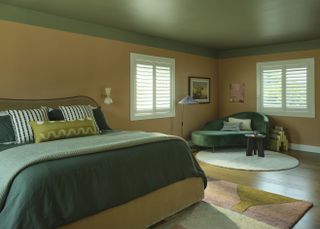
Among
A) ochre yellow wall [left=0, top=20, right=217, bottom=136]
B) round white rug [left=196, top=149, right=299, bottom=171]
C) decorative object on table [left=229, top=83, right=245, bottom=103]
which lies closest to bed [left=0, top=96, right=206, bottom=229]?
ochre yellow wall [left=0, top=20, right=217, bottom=136]

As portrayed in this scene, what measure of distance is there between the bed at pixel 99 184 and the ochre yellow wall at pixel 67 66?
1.35 metres

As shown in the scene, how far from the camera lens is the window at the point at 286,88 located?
6.17 metres

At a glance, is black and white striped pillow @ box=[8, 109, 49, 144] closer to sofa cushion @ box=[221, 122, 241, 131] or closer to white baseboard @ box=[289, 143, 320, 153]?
sofa cushion @ box=[221, 122, 241, 131]

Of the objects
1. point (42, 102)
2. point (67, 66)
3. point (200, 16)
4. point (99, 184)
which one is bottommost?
point (99, 184)

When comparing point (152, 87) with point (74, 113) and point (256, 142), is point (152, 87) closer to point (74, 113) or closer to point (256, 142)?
point (74, 113)

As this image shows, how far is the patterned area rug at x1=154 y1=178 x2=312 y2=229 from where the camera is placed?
2.78m

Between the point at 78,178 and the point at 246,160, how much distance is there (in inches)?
155

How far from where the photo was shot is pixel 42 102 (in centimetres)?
404

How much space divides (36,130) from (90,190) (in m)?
1.32

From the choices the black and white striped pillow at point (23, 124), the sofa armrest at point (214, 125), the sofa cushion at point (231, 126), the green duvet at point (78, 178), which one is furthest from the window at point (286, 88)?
the black and white striped pillow at point (23, 124)

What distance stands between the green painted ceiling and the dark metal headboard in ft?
4.32

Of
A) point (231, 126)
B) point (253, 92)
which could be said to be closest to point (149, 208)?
point (231, 126)

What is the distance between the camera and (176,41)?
6238mm

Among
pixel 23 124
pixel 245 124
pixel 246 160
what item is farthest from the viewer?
pixel 245 124
